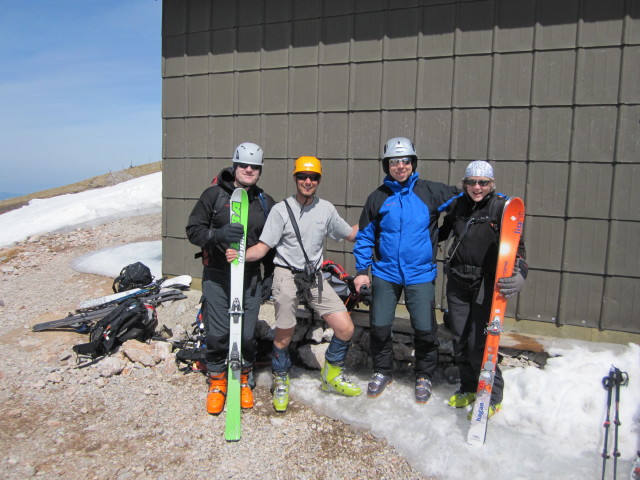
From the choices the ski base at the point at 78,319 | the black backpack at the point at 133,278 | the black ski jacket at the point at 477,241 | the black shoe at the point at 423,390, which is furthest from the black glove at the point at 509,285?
the black backpack at the point at 133,278

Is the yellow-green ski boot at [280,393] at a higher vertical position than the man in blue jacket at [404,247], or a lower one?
lower

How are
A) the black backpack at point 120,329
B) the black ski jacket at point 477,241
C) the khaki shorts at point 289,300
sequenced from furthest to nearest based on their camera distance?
the black backpack at point 120,329
the khaki shorts at point 289,300
the black ski jacket at point 477,241

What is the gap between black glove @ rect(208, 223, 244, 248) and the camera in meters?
3.79

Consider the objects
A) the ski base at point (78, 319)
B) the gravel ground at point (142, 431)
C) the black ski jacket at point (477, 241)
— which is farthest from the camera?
the ski base at point (78, 319)

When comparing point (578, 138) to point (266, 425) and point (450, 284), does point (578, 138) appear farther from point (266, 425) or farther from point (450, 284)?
point (266, 425)

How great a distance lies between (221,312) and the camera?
4062 mm

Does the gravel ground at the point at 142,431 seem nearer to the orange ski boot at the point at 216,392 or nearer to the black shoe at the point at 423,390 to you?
the orange ski boot at the point at 216,392

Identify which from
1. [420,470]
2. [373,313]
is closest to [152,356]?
[373,313]

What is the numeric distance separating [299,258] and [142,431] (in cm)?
178

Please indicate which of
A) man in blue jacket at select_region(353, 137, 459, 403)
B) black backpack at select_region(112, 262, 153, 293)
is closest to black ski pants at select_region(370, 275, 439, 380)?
man in blue jacket at select_region(353, 137, 459, 403)

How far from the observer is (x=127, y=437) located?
363 cm

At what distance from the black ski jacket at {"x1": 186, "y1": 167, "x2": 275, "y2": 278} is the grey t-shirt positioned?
0.59ft

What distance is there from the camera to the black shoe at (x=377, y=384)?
412 cm

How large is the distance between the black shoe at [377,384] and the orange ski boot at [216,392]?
1.23 meters
